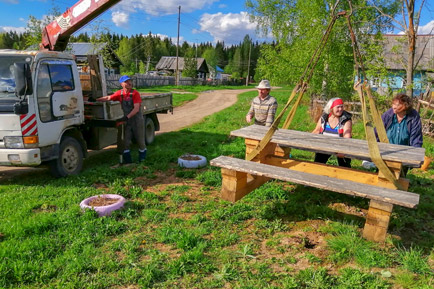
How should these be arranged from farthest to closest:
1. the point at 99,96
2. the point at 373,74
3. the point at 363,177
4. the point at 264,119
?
the point at 373,74
the point at 99,96
the point at 264,119
the point at 363,177

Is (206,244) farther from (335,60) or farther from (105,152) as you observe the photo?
(335,60)

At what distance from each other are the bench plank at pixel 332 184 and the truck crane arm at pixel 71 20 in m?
4.21

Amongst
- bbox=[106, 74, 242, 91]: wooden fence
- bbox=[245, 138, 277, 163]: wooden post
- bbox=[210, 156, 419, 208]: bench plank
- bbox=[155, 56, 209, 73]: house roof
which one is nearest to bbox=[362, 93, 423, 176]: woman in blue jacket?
bbox=[210, 156, 419, 208]: bench plank

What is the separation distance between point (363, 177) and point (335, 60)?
9.96m

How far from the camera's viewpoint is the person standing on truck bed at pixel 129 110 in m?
6.75

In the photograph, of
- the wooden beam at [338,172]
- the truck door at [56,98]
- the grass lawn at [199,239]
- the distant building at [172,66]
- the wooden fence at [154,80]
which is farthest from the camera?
the distant building at [172,66]

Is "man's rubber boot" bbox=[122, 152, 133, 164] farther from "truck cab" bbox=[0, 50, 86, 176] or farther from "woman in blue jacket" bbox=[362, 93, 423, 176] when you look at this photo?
"woman in blue jacket" bbox=[362, 93, 423, 176]

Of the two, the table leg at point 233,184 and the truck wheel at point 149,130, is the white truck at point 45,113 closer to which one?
the truck wheel at point 149,130

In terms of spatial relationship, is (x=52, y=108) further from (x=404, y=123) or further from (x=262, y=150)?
(x=404, y=123)

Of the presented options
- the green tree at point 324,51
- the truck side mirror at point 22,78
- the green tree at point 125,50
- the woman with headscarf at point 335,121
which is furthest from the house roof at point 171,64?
the woman with headscarf at point 335,121

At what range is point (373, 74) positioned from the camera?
944 centimetres

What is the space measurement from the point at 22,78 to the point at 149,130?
4.49m

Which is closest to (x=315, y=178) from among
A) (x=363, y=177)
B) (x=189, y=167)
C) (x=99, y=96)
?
(x=363, y=177)

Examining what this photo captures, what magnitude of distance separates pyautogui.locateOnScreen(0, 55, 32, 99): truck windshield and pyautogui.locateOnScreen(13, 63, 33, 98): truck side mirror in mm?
392
